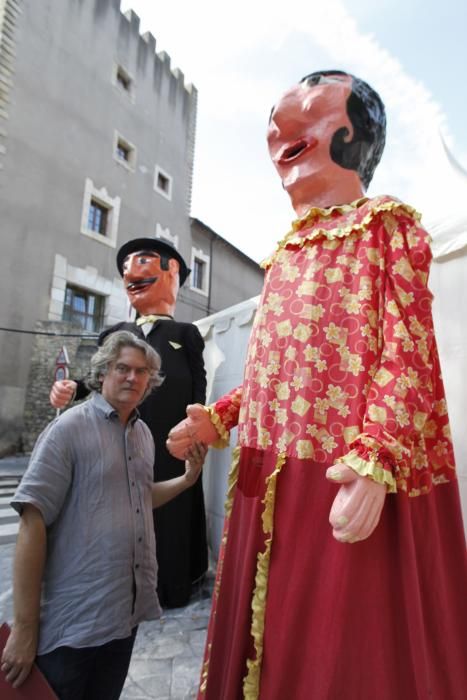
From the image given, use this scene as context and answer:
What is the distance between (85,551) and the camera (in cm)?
130

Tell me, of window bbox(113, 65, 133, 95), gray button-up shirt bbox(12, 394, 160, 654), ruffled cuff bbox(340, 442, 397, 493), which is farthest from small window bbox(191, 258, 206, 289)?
ruffled cuff bbox(340, 442, 397, 493)

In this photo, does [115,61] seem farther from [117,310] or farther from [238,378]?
[238,378]

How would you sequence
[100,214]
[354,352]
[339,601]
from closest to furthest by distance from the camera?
[339,601] < [354,352] < [100,214]

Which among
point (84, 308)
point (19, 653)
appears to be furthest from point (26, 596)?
point (84, 308)

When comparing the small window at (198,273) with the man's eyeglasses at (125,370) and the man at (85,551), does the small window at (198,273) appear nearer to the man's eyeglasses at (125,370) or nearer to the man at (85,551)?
the man's eyeglasses at (125,370)

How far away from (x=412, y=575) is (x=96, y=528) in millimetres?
899

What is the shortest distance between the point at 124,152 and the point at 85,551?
536 inches

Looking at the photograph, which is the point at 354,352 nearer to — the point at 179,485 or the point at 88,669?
the point at 179,485

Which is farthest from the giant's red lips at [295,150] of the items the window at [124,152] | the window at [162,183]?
the window at [162,183]

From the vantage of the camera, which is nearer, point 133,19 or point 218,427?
point 218,427

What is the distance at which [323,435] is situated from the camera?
1106 mm

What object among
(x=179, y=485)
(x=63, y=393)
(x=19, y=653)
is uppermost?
(x=63, y=393)

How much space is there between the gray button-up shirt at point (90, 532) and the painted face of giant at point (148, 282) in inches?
70.0

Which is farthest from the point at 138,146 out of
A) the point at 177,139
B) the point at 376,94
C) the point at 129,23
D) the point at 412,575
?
the point at 412,575
